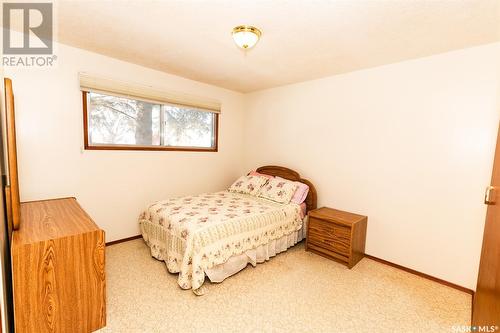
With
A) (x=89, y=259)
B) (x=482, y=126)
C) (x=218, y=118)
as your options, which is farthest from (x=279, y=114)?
(x=89, y=259)

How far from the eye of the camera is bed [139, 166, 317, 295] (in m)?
2.18

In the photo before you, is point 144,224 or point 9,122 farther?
point 144,224

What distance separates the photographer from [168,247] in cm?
243

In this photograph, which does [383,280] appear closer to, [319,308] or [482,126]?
[319,308]

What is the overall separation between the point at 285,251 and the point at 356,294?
1018mm

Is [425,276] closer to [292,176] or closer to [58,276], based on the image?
[292,176]

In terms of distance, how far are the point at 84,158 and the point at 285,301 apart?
8.45 feet

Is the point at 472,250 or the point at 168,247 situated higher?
the point at 472,250

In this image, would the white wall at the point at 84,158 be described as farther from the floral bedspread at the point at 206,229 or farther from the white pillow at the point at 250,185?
the white pillow at the point at 250,185

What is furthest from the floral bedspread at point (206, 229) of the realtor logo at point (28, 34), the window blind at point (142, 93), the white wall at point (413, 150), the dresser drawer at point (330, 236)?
the realtor logo at point (28, 34)

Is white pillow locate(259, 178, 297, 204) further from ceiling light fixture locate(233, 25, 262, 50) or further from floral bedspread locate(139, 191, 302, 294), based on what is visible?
ceiling light fixture locate(233, 25, 262, 50)

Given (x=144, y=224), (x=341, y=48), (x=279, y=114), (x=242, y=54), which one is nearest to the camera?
(x=341, y=48)

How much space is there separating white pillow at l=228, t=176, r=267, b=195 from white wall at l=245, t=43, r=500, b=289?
28.3 inches

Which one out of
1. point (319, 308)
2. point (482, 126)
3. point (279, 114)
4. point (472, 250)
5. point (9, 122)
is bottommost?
point (319, 308)
